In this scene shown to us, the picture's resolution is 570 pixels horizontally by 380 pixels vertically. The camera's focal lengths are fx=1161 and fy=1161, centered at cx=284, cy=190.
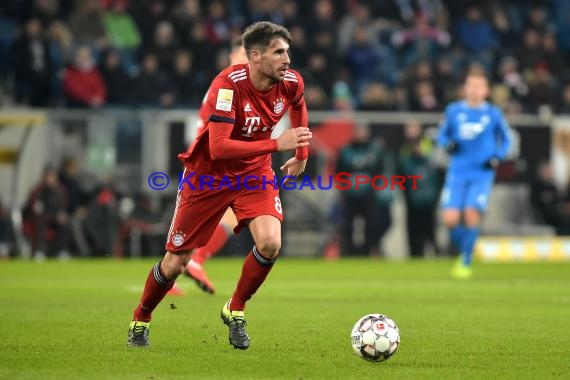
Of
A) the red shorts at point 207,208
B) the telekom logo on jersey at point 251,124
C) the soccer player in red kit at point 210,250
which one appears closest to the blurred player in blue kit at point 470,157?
the soccer player in red kit at point 210,250

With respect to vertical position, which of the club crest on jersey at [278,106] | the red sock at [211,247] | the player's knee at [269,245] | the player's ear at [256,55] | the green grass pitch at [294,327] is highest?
the player's ear at [256,55]

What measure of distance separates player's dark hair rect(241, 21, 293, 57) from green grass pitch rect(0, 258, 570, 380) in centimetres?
215

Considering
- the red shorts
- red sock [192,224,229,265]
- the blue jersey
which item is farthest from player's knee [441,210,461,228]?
the red shorts

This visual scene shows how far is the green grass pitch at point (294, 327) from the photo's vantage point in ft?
23.5

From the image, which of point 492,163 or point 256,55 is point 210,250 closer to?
point 256,55

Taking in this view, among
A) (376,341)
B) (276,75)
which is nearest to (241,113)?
(276,75)

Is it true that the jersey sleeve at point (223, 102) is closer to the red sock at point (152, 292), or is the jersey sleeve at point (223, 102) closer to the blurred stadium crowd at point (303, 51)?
the red sock at point (152, 292)

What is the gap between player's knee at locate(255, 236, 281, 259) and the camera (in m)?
8.10

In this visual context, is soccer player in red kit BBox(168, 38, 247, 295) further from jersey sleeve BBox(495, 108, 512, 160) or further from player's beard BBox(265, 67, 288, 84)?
jersey sleeve BBox(495, 108, 512, 160)

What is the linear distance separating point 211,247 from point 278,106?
481 cm

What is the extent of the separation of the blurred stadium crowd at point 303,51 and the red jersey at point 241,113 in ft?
44.0

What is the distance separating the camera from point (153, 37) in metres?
23.4

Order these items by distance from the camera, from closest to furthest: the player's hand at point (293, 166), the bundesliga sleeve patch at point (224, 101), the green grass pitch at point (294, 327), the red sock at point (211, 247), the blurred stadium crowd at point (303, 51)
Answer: the green grass pitch at point (294, 327) → the bundesliga sleeve patch at point (224, 101) → the player's hand at point (293, 166) → the red sock at point (211, 247) → the blurred stadium crowd at point (303, 51)

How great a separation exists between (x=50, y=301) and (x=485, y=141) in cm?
767
